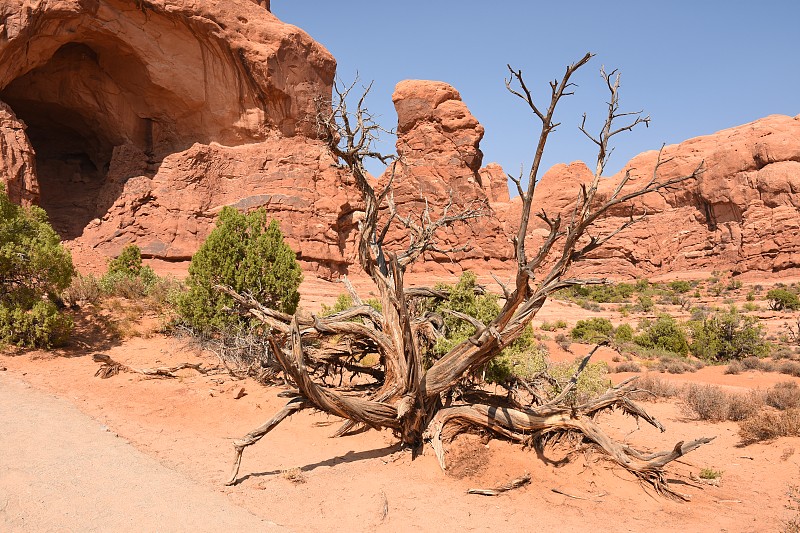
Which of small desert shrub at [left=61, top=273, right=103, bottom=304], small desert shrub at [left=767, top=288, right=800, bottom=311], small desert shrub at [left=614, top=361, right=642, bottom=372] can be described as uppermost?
small desert shrub at [left=767, top=288, right=800, bottom=311]

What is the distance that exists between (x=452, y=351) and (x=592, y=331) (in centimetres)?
1722

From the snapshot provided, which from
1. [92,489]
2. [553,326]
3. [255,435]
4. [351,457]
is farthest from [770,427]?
[553,326]

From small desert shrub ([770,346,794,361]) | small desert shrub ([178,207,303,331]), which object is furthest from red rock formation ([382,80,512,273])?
small desert shrub ([178,207,303,331])

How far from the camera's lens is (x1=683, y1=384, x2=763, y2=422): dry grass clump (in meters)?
9.27

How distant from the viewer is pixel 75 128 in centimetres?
2955

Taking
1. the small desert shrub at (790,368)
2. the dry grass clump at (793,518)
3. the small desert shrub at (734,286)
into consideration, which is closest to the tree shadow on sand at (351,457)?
the dry grass clump at (793,518)

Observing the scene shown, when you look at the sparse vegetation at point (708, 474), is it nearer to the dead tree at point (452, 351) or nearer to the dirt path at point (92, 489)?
the dead tree at point (452, 351)

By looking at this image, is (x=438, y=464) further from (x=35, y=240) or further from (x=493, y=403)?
(x=35, y=240)

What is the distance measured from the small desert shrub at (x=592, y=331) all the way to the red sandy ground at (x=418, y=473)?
11751 mm

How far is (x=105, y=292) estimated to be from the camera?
1597cm

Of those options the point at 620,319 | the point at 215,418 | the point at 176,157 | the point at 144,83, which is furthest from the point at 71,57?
the point at 620,319

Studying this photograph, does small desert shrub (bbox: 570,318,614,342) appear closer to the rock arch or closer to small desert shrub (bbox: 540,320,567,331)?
small desert shrub (bbox: 540,320,567,331)

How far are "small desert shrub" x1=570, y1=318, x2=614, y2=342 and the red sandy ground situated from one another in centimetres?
1175

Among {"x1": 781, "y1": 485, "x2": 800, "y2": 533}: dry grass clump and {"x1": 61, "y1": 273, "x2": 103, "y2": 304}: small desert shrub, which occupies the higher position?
{"x1": 61, "y1": 273, "x2": 103, "y2": 304}: small desert shrub
